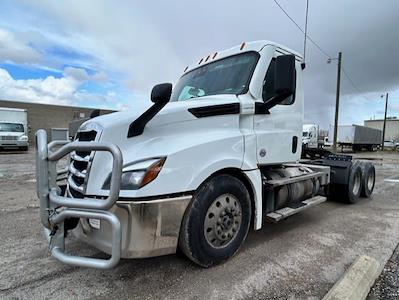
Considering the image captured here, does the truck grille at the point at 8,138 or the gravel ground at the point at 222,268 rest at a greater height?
the truck grille at the point at 8,138

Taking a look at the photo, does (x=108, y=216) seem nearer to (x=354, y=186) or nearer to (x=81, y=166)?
(x=81, y=166)

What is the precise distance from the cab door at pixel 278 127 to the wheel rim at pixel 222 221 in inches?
29.3

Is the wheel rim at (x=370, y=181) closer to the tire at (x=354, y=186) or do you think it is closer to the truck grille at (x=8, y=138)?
the tire at (x=354, y=186)

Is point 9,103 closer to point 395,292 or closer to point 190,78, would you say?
point 190,78

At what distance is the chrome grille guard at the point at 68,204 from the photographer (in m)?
2.08

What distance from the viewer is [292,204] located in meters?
4.30

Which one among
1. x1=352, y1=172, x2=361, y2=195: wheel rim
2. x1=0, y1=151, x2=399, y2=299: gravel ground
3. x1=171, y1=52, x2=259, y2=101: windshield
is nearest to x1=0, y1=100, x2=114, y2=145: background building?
x1=352, y1=172, x2=361, y2=195: wheel rim

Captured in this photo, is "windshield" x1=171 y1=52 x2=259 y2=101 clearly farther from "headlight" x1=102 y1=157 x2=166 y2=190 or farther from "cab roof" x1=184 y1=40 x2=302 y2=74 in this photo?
"headlight" x1=102 y1=157 x2=166 y2=190

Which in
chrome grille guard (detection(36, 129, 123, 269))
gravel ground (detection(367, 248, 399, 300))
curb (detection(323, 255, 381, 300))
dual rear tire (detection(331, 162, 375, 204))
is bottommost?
gravel ground (detection(367, 248, 399, 300))

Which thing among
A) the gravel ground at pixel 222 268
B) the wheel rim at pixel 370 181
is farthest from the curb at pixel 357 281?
the wheel rim at pixel 370 181

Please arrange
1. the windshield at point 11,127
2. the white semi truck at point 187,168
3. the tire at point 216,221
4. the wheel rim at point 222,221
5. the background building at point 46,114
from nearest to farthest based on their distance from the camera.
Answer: the white semi truck at point 187,168
the tire at point 216,221
the wheel rim at point 222,221
the windshield at point 11,127
the background building at point 46,114

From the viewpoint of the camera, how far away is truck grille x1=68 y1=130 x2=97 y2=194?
2590mm

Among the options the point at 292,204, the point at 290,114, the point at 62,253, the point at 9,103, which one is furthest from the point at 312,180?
the point at 9,103

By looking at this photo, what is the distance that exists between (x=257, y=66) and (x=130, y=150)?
1.94 meters
